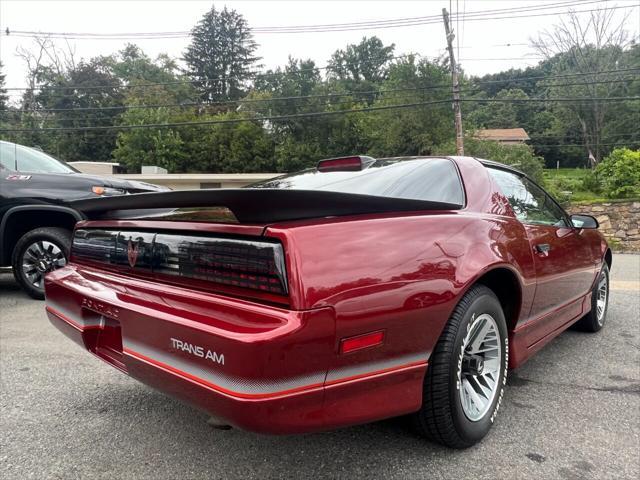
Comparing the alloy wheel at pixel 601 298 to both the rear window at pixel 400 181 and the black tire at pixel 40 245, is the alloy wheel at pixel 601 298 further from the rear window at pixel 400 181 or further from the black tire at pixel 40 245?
the black tire at pixel 40 245

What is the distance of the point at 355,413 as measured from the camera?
5.47 feet

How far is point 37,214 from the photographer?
512 centimetres

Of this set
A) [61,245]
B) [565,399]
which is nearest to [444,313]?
[565,399]

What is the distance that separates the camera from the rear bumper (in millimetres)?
1479

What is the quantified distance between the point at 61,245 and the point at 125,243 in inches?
129

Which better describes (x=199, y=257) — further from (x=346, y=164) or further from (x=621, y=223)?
(x=621, y=223)

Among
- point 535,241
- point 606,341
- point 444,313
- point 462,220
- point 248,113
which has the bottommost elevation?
point 606,341

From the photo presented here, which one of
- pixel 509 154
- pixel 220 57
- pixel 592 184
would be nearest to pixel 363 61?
pixel 220 57

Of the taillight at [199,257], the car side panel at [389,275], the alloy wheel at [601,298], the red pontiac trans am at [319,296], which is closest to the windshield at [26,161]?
the red pontiac trans am at [319,296]

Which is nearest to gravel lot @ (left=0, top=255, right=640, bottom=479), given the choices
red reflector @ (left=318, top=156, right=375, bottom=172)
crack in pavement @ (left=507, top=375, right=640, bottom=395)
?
crack in pavement @ (left=507, top=375, right=640, bottom=395)

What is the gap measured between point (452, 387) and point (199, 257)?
1.21 meters

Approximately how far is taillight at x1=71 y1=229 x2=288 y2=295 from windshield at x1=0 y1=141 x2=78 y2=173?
3534 millimetres

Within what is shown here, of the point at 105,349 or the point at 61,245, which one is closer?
the point at 105,349

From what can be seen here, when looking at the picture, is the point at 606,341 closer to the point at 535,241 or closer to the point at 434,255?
the point at 535,241
